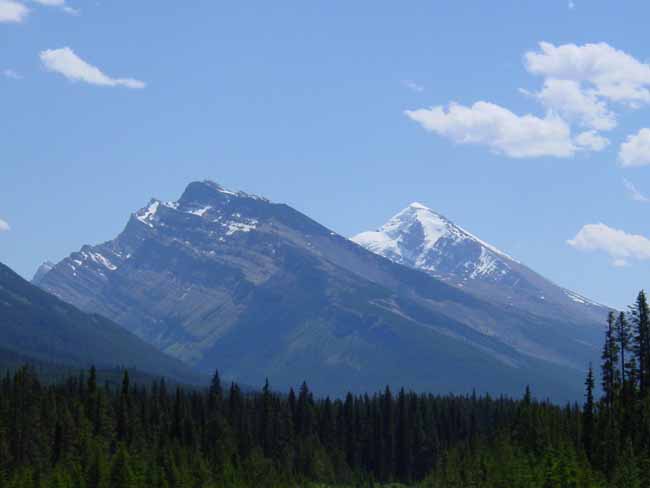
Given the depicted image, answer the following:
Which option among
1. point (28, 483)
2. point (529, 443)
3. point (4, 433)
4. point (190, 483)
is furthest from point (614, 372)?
point (4, 433)

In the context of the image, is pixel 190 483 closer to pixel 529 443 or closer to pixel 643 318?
pixel 529 443

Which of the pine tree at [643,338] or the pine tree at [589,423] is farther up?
the pine tree at [643,338]

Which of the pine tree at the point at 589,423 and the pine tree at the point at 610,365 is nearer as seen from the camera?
the pine tree at the point at 610,365

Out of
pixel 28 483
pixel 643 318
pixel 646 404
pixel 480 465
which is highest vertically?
pixel 643 318

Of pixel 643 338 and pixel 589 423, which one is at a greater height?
pixel 643 338

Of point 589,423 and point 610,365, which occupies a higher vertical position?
point 610,365

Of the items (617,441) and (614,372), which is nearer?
(617,441)

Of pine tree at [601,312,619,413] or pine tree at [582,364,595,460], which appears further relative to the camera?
pine tree at [582,364,595,460]

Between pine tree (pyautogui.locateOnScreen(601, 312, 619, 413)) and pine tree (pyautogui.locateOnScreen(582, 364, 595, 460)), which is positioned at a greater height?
pine tree (pyautogui.locateOnScreen(601, 312, 619, 413))

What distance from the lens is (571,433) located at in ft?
564

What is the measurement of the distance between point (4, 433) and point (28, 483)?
38362 mm

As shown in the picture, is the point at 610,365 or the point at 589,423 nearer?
the point at 610,365

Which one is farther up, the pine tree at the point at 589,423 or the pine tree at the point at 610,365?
the pine tree at the point at 610,365

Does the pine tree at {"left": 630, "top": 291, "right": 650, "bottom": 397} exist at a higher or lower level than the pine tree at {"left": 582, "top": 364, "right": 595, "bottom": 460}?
higher
